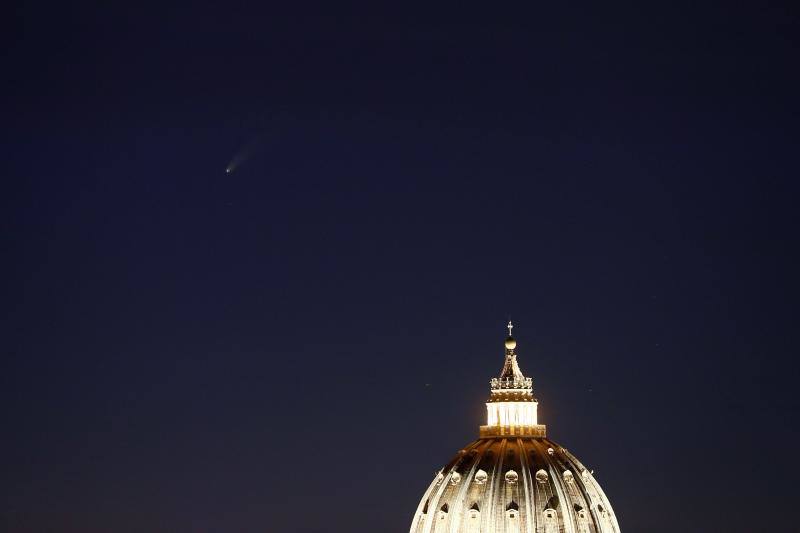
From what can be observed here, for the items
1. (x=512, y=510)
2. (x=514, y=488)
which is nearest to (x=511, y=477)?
(x=514, y=488)

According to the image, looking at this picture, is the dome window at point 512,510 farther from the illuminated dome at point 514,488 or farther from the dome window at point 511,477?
the dome window at point 511,477

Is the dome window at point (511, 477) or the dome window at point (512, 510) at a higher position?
the dome window at point (511, 477)

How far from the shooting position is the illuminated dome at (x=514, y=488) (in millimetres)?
162625

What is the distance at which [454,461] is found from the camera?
555 ft

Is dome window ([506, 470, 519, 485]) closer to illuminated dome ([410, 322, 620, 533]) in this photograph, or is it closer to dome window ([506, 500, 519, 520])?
illuminated dome ([410, 322, 620, 533])

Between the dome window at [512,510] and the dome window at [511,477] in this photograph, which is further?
the dome window at [511,477]

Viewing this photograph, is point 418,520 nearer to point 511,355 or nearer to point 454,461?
point 454,461

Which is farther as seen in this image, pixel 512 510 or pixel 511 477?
pixel 511 477

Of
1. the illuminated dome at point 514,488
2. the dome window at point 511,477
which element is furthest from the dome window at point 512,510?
the dome window at point 511,477

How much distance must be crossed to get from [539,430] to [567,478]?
718cm

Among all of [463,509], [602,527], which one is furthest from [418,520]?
[602,527]

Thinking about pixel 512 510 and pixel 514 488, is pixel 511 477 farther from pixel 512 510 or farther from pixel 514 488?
pixel 512 510

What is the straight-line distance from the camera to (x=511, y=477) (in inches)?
6452

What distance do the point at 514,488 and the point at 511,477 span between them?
0.97 metres
